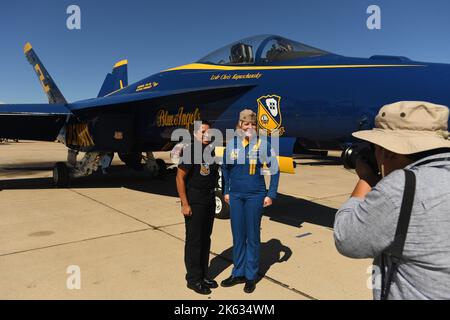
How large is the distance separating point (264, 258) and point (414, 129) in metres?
3.29

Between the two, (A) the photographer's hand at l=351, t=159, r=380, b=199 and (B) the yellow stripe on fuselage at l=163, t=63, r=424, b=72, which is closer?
(A) the photographer's hand at l=351, t=159, r=380, b=199

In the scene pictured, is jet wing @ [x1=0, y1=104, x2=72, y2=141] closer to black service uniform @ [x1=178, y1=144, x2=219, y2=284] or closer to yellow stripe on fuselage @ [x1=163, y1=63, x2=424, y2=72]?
yellow stripe on fuselage @ [x1=163, y1=63, x2=424, y2=72]

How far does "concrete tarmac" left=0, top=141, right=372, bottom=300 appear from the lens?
3428 millimetres

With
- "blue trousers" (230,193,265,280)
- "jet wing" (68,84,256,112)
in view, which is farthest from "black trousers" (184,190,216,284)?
"jet wing" (68,84,256,112)

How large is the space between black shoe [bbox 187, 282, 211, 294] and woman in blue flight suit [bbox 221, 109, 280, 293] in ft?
0.78

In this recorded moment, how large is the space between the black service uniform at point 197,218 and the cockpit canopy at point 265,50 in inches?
116

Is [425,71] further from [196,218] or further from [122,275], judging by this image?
[122,275]

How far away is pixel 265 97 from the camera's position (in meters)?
5.40

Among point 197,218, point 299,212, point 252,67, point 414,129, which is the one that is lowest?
point 299,212

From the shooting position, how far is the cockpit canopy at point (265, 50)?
223 inches

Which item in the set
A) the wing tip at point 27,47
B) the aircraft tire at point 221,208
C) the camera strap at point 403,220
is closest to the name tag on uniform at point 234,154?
the camera strap at point 403,220

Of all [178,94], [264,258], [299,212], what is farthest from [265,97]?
[299,212]

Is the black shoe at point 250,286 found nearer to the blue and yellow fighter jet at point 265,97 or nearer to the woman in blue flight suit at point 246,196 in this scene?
the woman in blue flight suit at point 246,196

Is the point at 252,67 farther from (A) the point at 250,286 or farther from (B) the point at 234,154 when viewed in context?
(A) the point at 250,286
